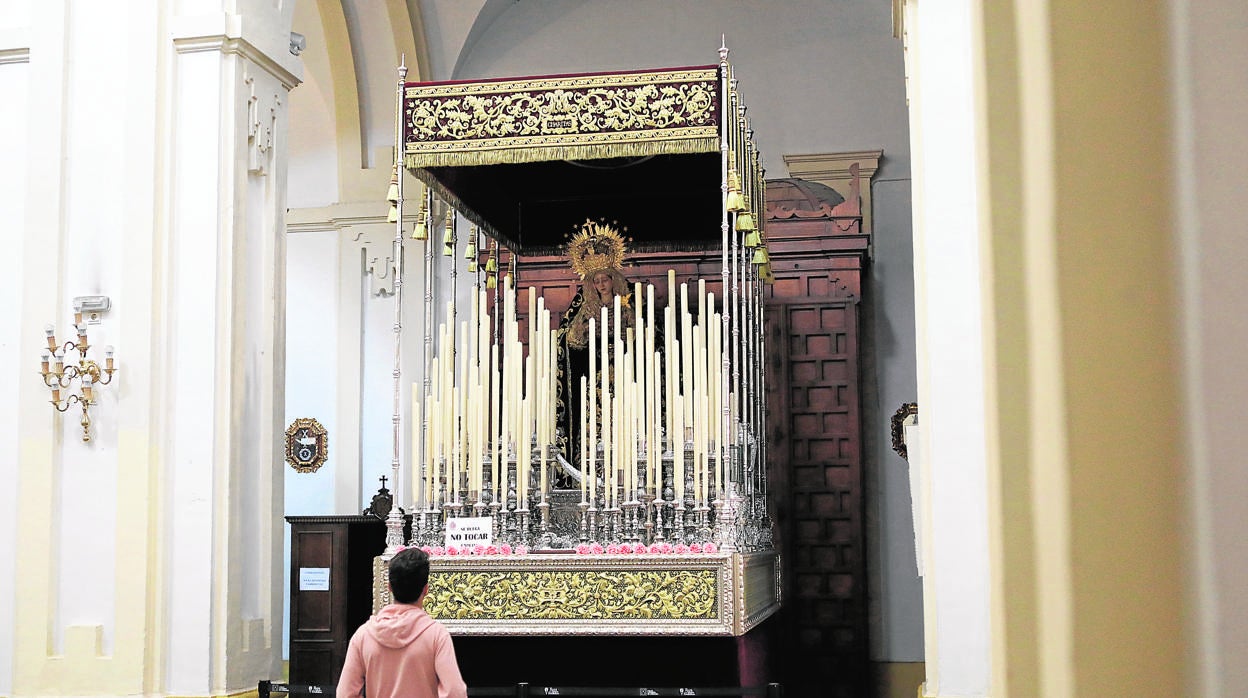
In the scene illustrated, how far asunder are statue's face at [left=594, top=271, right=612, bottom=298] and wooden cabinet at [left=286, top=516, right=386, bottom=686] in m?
2.52

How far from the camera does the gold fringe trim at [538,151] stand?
7.28 meters

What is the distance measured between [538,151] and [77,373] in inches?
109

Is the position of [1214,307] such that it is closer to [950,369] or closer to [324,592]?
[950,369]

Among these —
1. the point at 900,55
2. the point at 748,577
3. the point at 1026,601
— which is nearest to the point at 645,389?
the point at 748,577

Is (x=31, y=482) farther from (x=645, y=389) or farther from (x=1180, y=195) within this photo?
(x=1180, y=195)

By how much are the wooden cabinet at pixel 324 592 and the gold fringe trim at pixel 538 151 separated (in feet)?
10.9

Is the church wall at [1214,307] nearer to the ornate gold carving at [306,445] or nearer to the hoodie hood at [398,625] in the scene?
the hoodie hood at [398,625]

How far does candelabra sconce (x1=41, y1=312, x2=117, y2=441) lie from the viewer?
7.19m

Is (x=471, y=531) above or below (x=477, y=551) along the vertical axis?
above


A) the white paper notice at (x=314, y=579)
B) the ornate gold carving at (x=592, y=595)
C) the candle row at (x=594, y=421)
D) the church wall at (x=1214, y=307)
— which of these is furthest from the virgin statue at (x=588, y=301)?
the church wall at (x=1214, y=307)

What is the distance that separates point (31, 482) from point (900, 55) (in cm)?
796

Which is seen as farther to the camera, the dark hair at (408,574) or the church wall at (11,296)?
the church wall at (11,296)

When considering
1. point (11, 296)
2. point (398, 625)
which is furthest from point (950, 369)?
point (11, 296)

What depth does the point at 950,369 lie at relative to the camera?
5.69 m
